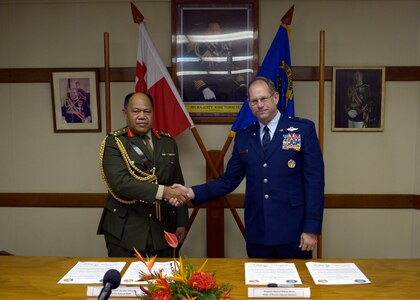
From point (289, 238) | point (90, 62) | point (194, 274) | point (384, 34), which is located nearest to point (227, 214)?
point (289, 238)

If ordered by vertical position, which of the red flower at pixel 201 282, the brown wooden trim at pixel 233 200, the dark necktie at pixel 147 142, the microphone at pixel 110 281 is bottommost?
the brown wooden trim at pixel 233 200

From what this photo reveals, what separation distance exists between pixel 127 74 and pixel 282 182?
5.66 feet

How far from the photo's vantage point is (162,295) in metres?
0.98

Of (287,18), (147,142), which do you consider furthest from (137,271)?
(287,18)

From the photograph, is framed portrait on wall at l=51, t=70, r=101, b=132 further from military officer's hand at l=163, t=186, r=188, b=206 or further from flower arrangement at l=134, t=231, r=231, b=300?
flower arrangement at l=134, t=231, r=231, b=300

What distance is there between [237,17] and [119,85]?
1.10 metres

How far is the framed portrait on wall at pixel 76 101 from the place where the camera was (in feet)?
10.6

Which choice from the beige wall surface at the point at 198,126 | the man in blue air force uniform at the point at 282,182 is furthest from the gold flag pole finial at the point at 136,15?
the man in blue air force uniform at the point at 282,182

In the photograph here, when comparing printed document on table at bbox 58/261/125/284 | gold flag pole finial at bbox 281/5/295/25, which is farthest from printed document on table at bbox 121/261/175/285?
gold flag pole finial at bbox 281/5/295/25

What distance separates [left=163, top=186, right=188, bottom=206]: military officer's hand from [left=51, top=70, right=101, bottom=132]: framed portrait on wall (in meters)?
1.26

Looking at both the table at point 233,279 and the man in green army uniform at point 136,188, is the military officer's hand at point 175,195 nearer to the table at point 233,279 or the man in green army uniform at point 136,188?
the man in green army uniform at point 136,188

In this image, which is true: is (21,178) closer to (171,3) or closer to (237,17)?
(171,3)

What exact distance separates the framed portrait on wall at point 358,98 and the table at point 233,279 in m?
1.57

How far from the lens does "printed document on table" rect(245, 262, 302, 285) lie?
1.55 metres
